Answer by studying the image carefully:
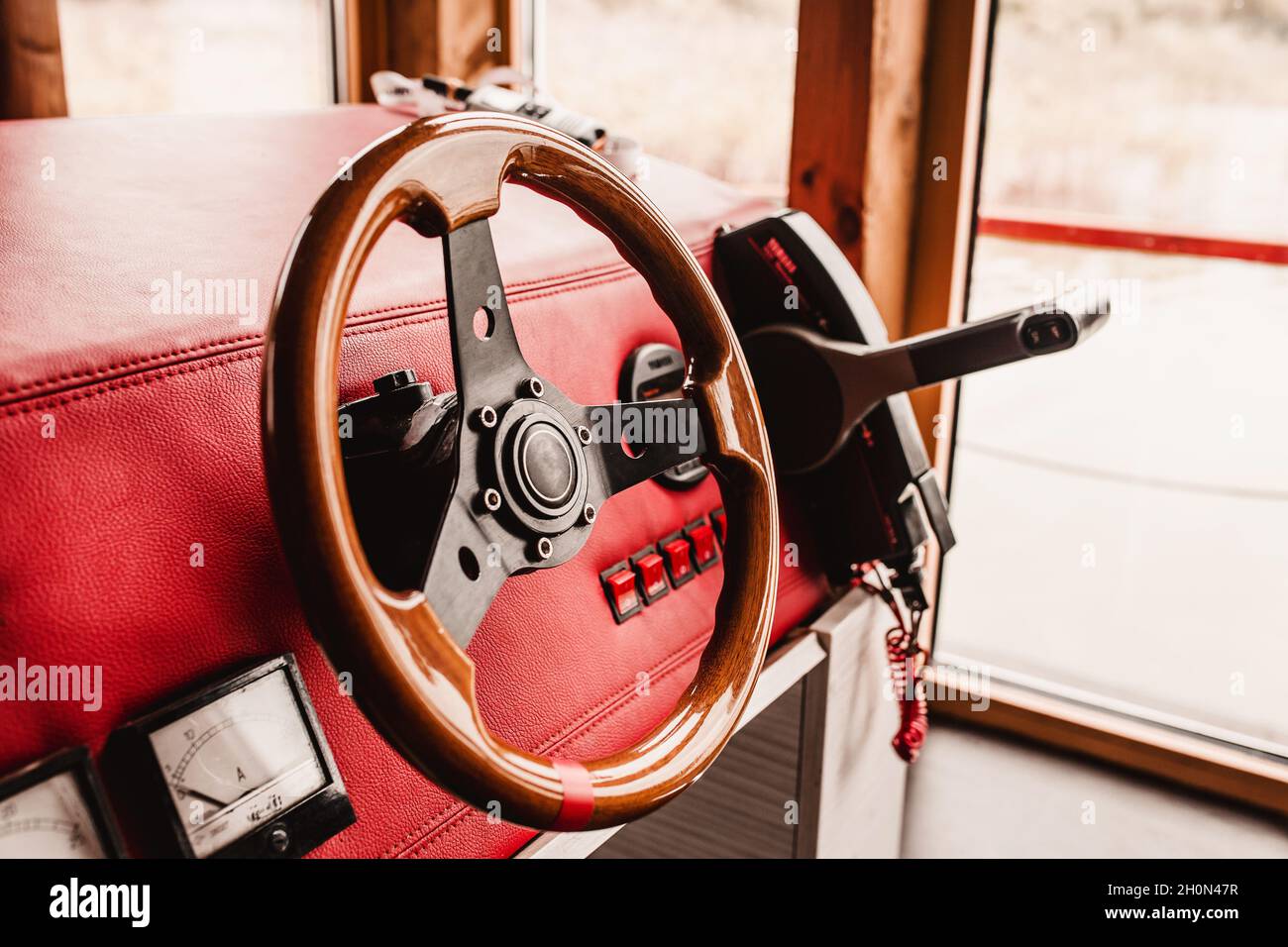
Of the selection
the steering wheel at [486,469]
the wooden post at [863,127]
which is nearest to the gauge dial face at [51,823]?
the steering wheel at [486,469]

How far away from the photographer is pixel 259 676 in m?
0.66

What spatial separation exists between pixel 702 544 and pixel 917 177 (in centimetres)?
84

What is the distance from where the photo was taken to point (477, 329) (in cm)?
67

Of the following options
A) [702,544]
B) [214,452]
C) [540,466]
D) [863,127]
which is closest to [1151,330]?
[863,127]

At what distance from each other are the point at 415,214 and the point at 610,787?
37 centimetres

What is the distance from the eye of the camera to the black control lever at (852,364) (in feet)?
3.15

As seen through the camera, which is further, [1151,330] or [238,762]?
[1151,330]

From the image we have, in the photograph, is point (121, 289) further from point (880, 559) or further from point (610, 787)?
point (880, 559)

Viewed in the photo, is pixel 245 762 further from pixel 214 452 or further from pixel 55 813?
pixel 214 452

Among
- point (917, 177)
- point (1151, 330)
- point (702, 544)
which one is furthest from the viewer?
point (1151, 330)

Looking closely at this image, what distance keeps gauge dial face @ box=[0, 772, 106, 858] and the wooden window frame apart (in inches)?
50.3

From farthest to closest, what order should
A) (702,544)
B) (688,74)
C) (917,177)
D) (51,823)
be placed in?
(688,74) < (917,177) < (702,544) < (51,823)

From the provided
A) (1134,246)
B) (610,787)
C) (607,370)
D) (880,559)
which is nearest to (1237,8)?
(1134,246)

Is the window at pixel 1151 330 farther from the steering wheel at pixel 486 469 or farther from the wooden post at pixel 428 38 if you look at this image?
the wooden post at pixel 428 38
